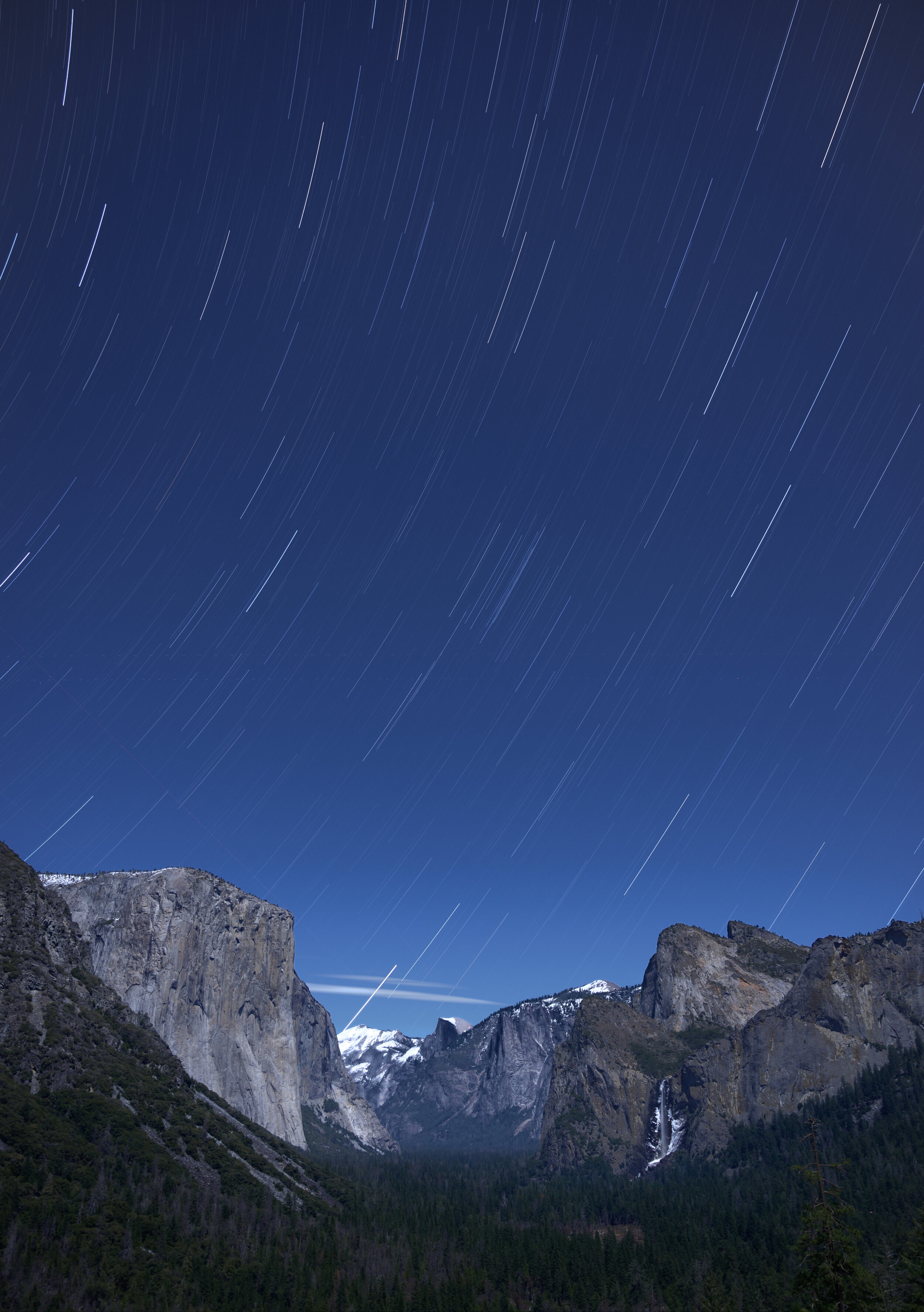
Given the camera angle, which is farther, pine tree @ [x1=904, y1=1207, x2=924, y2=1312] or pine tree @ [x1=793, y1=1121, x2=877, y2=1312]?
pine tree @ [x1=904, y1=1207, x2=924, y2=1312]

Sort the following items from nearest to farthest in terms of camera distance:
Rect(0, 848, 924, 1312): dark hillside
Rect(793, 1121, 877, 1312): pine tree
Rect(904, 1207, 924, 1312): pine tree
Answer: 1. Rect(793, 1121, 877, 1312): pine tree
2. Rect(904, 1207, 924, 1312): pine tree
3. Rect(0, 848, 924, 1312): dark hillside

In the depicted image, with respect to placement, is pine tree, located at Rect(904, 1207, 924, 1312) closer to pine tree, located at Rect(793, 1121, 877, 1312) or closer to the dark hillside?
the dark hillside

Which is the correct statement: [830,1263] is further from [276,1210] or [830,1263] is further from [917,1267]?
[276,1210]

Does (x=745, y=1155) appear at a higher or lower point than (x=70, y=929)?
lower

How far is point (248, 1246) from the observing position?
103 metres

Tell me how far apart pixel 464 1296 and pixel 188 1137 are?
6014 centimetres

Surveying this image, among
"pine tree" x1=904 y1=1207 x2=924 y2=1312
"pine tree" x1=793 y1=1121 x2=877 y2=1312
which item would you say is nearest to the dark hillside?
"pine tree" x1=904 y1=1207 x2=924 y2=1312

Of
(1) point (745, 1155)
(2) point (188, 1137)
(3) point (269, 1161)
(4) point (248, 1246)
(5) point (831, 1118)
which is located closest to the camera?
(4) point (248, 1246)

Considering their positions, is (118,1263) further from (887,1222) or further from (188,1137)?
(887,1222)

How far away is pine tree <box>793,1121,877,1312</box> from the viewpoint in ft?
111

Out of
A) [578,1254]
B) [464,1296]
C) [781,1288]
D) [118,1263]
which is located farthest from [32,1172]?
[781,1288]

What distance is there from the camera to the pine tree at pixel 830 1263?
3372 cm

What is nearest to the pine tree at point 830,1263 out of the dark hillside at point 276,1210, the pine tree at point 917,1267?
the pine tree at point 917,1267

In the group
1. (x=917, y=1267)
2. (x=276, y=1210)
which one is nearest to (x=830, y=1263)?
(x=917, y=1267)
